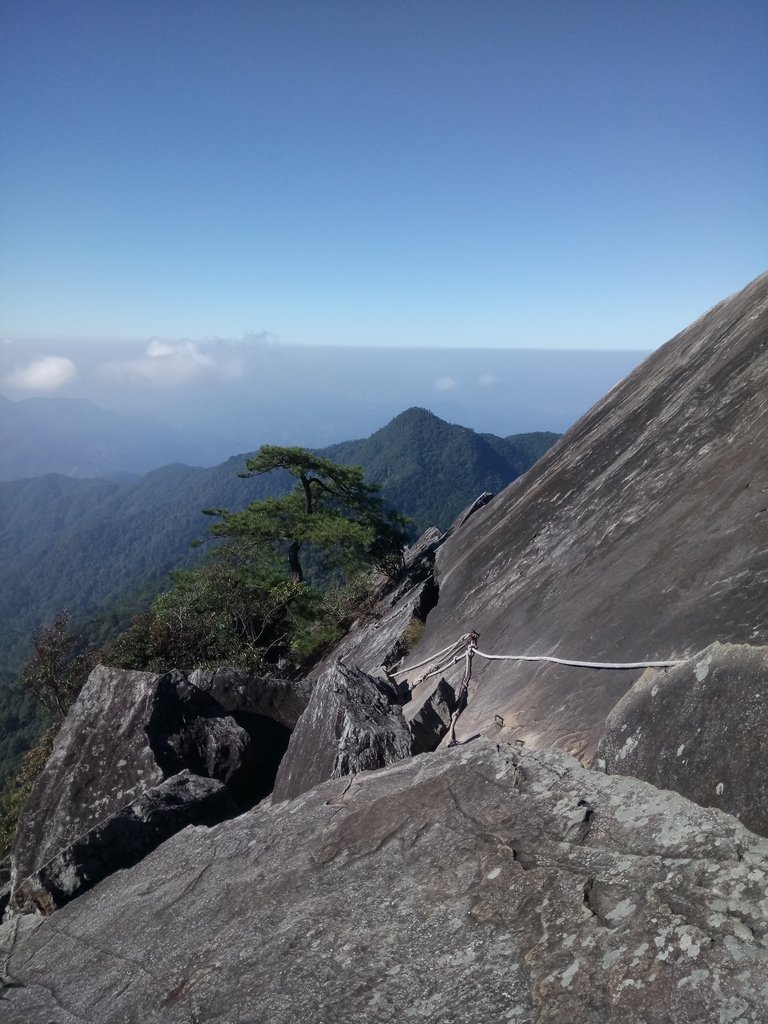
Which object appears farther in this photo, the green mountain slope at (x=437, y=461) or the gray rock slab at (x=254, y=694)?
the green mountain slope at (x=437, y=461)

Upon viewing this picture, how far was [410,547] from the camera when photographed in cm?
2639

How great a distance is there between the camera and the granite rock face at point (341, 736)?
19.0 feet

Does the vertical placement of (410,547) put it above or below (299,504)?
below

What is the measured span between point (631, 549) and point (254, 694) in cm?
529

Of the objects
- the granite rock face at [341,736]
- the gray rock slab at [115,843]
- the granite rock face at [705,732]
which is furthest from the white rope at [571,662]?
the gray rock slab at [115,843]

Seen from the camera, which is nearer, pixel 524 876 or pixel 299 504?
pixel 524 876

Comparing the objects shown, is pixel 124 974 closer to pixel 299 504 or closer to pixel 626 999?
pixel 626 999

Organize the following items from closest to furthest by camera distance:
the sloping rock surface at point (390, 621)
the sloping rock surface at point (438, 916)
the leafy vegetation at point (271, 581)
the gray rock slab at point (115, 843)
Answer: the sloping rock surface at point (438, 916), the gray rock slab at point (115, 843), the sloping rock surface at point (390, 621), the leafy vegetation at point (271, 581)

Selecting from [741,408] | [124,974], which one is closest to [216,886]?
[124,974]

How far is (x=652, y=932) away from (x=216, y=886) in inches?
110

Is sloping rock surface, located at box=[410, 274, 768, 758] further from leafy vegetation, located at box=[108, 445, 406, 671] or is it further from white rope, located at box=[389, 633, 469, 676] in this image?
leafy vegetation, located at box=[108, 445, 406, 671]

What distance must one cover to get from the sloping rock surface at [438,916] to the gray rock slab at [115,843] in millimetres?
196

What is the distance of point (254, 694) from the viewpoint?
30.3 ft

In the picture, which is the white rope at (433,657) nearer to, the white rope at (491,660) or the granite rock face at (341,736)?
the white rope at (491,660)
